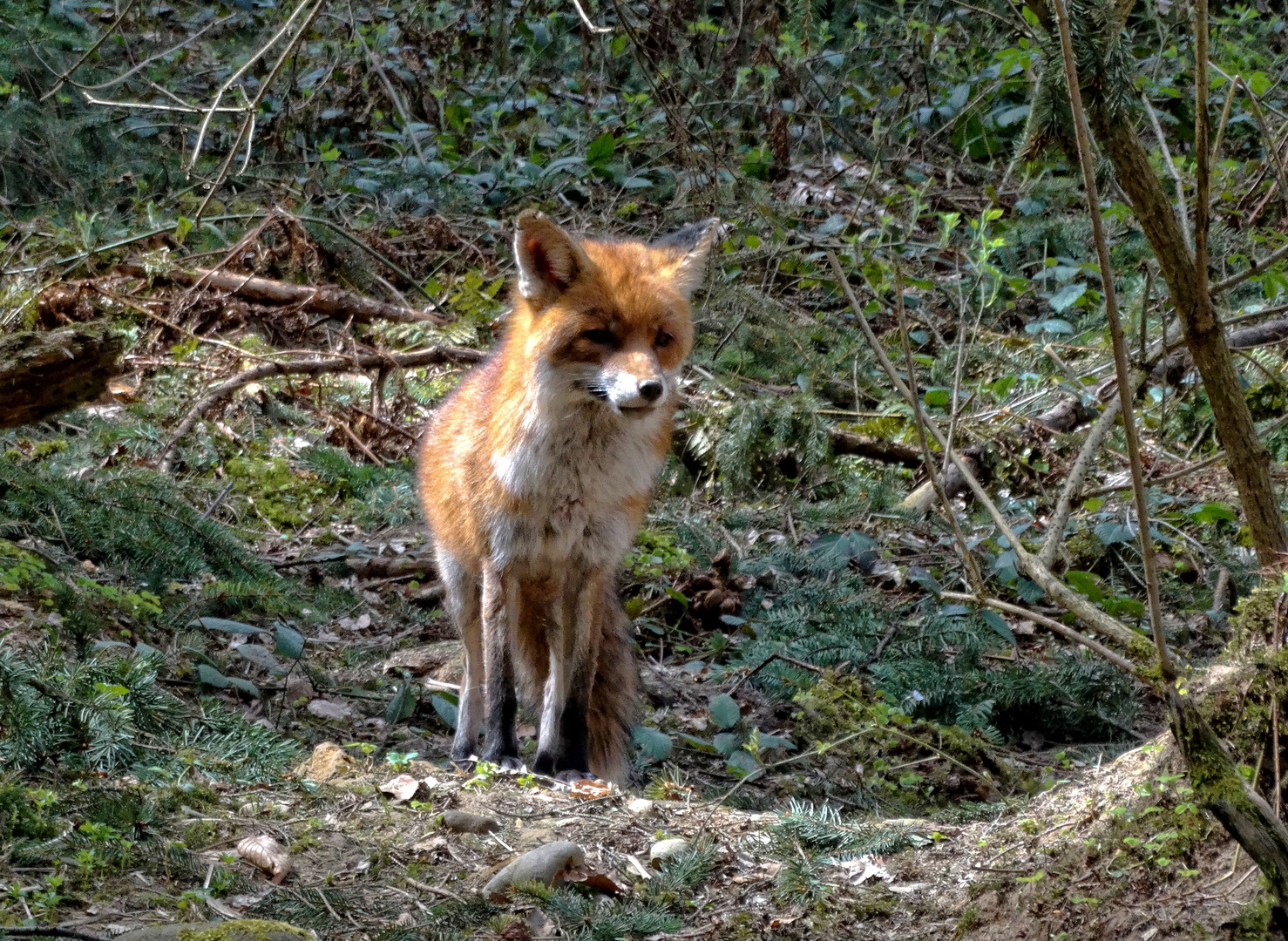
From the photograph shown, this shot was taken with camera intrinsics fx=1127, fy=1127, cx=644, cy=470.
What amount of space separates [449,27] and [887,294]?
5.59 m

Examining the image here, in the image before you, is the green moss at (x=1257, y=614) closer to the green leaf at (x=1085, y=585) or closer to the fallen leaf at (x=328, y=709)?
the green leaf at (x=1085, y=585)

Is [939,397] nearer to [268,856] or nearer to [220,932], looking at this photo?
[268,856]

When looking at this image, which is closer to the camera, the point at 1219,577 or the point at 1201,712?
the point at 1201,712

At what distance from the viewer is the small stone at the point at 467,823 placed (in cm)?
356

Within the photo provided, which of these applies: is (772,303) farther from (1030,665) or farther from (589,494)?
(589,494)

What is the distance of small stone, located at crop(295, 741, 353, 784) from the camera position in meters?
4.03

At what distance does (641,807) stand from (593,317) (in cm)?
183

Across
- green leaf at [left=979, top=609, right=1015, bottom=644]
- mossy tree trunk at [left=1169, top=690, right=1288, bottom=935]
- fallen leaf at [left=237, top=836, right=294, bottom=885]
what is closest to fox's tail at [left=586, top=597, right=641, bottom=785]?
green leaf at [left=979, top=609, right=1015, bottom=644]

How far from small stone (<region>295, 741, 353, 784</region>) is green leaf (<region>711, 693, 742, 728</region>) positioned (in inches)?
64.7

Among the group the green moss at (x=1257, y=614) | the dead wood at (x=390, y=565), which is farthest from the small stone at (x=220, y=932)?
the dead wood at (x=390, y=565)

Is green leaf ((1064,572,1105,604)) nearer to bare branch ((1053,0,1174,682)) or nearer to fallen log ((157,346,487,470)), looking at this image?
bare branch ((1053,0,1174,682))

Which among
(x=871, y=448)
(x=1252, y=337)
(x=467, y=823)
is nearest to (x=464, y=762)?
(x=467, y=823)

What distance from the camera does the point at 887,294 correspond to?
9.46 metres

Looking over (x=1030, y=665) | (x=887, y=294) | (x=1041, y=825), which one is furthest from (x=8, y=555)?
(x=887, y=294)
